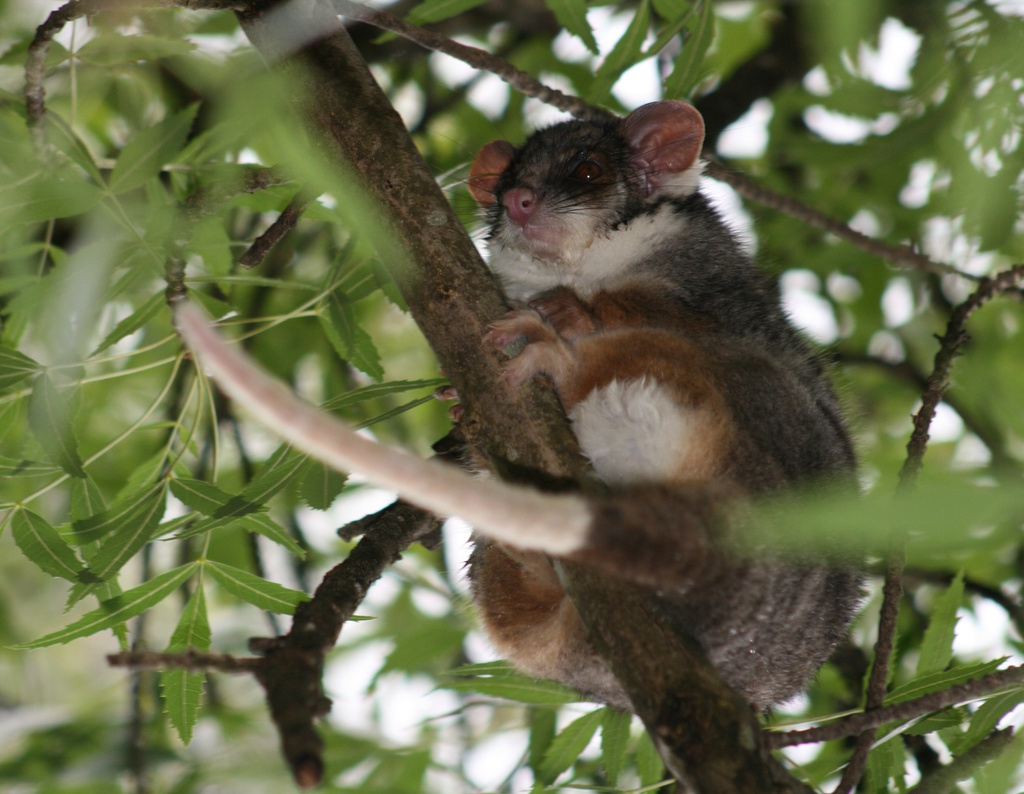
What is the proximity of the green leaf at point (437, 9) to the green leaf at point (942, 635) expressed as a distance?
9.27 ft

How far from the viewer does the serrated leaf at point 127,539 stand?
2.80 metres

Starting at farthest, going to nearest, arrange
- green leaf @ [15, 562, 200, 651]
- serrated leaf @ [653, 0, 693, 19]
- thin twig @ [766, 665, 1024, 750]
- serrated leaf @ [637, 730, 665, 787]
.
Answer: serrated leaf @ [653, 0, 693, 19], serrated leaf @ [637, 730, 665, 787], green leaf @ [15, 562, 200, 651], thin twig @ [766, 665, 1024, 750]

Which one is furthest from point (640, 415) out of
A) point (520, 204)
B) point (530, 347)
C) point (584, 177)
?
point (584, 177)

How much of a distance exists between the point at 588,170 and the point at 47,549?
2.74m

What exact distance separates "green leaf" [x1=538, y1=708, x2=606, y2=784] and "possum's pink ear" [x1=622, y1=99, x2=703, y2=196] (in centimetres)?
237

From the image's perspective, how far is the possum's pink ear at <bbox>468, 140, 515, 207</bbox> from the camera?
15.1 feet

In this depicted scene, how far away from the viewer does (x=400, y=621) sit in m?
5.78

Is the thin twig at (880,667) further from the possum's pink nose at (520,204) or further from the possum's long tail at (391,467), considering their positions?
the possum's pink nose at (520,204)

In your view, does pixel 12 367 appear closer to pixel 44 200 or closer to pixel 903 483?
pixel 44 200

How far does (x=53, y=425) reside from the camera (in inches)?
115

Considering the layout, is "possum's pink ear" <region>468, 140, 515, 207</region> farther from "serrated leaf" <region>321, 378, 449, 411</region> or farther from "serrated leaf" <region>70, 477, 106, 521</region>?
"serrated leaf" <region>70, 477, 106, 521</region>

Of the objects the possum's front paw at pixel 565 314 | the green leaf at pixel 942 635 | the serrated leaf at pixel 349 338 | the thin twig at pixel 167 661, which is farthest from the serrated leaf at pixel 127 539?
the green leaf at pixel 942 635

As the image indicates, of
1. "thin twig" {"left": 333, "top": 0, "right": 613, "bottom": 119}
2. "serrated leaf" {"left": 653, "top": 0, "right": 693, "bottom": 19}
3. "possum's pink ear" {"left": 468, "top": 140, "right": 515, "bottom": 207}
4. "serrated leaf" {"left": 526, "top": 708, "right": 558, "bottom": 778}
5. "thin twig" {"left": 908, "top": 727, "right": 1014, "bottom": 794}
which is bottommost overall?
"thin twig" {"left": 908, "top": 727, "right": 1014, "bottom": 794}

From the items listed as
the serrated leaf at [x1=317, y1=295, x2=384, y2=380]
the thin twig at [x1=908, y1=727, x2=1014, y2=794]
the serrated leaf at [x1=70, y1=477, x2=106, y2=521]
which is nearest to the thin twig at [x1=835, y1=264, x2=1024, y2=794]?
the thin twig at [x1=908, y1=727, x2=1014, y2=794]
